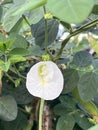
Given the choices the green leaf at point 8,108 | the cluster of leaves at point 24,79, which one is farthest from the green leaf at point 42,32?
the green leaf at point 8,108

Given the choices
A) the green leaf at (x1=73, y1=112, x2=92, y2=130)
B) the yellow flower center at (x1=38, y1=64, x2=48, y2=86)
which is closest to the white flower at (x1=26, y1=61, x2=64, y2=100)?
the yellow flower center at (x1=38, y1=64, x2=48, y2=86)

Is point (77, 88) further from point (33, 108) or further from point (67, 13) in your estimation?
point (67, 13)

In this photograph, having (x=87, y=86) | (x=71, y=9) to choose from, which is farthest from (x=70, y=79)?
(x=71, y=9)

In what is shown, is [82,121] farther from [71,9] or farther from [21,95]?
[71,9]

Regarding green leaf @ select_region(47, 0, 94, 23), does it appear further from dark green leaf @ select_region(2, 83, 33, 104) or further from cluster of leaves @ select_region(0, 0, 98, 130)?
dark green leaf @ select_region(2, 83, 33, 104)

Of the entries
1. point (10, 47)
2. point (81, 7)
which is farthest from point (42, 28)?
point (81, 7)

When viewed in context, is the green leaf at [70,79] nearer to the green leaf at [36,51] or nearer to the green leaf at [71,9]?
the green leaf at [36,51]
